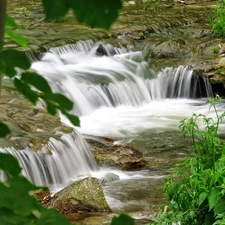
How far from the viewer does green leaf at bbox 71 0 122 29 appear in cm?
56

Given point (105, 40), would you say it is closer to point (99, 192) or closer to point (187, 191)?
point (99, 192)

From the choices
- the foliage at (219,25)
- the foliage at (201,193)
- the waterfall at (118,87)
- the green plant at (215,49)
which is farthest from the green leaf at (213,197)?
the foliage at (219,25)

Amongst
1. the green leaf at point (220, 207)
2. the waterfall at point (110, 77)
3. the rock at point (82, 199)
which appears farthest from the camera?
the waterfall at point (110, 77)

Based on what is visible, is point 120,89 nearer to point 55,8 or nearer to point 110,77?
point 110,77

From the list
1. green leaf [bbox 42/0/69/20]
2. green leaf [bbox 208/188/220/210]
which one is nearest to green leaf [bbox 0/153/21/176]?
green leaf [bbox 42/0/69/20]

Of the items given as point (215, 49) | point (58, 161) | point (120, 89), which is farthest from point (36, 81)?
point (215, 49)

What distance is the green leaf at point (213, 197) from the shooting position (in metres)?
3.65

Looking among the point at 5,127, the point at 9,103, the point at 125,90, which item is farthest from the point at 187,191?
the point at 125,90

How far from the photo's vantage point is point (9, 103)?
757 cm

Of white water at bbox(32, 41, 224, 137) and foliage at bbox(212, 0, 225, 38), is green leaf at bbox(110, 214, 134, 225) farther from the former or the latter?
foliage at bbox(212, 0, 225, 38)

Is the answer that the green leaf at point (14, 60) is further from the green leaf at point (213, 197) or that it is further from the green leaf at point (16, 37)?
the green leaf at point (213, 197)

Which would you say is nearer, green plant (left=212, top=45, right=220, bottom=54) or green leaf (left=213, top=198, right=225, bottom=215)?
green leaf (left=213, top=198, right=225, bottom=215)

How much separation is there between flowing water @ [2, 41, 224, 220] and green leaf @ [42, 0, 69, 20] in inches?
210

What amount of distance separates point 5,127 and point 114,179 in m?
6.04
